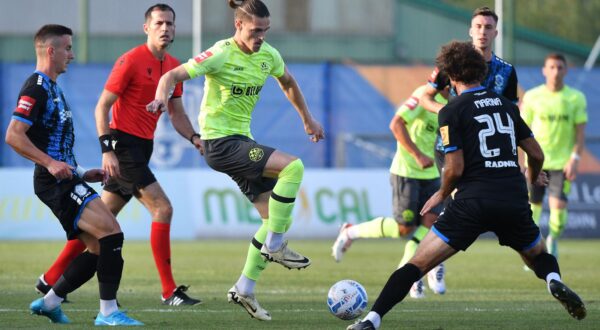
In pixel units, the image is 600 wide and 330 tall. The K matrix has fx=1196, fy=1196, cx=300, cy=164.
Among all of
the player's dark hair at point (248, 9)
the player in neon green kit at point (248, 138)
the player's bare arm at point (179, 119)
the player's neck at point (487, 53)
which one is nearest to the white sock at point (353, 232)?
the player's bare arm at point (179, 119)

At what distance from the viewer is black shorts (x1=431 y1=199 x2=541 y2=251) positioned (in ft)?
25.9

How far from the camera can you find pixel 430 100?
1088 centimetres

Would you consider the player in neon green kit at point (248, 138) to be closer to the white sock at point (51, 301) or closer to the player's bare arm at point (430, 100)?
the white sock at point (51, 301)

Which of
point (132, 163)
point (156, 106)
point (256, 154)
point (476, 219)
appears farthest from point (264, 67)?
point (476, 219)

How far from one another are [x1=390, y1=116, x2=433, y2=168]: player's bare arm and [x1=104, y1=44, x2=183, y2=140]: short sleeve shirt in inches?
91.1

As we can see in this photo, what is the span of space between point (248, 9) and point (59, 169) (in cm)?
202

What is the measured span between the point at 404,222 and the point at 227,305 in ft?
7.92

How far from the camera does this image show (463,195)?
798cm

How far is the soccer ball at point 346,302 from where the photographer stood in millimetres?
8758

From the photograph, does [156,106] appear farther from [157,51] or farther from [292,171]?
[157,51]

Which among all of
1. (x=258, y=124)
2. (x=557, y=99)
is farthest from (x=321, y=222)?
(x=557, y=99)

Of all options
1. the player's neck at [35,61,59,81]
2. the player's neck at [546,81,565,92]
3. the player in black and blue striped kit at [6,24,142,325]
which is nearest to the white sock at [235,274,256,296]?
the player in black and blue striped kit at [6,24,142,325]

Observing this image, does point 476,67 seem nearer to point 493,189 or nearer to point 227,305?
point 493,189

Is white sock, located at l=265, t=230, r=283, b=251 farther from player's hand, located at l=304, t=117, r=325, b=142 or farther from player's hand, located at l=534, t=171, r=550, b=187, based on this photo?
player's hand, located at l=534, t=171, r=550, b=187
